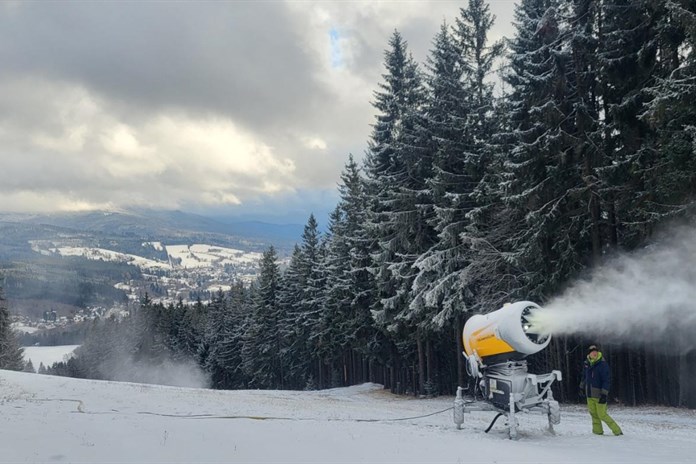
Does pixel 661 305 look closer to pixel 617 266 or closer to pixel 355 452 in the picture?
pixel 617 266

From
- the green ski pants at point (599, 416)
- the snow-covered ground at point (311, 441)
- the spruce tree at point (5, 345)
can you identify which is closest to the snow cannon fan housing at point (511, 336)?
the green ski pants at point (599, 416)

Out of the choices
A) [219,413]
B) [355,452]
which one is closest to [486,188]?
[219,413]

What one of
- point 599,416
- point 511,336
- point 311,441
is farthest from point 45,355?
point 599,416

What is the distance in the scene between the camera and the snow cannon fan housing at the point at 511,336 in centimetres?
1260

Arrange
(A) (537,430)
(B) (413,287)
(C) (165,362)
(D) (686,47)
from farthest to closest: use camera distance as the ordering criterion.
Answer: (C) (165,362)
(B) (413,287)
(D) (686,47)
(A) (537,430)

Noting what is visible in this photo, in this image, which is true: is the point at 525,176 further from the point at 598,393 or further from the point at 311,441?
the point at 311,441

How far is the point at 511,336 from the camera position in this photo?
12.6 metres

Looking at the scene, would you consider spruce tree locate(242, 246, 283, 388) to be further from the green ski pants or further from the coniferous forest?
the green ski pants

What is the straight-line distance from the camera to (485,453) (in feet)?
33.3

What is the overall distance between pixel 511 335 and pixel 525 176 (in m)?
11.7

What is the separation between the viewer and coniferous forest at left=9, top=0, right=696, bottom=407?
18297 millimetres

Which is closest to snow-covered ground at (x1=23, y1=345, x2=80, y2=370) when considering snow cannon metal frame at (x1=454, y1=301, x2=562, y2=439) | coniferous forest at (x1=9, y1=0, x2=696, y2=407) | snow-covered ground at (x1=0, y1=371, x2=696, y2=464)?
coniferous forest at (x1=9, y1=0, x2=696, y2=407)

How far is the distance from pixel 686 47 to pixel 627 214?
6798 millimetres

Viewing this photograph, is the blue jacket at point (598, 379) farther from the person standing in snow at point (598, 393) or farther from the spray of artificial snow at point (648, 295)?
the spray of artificial snow at point (648, 295)
